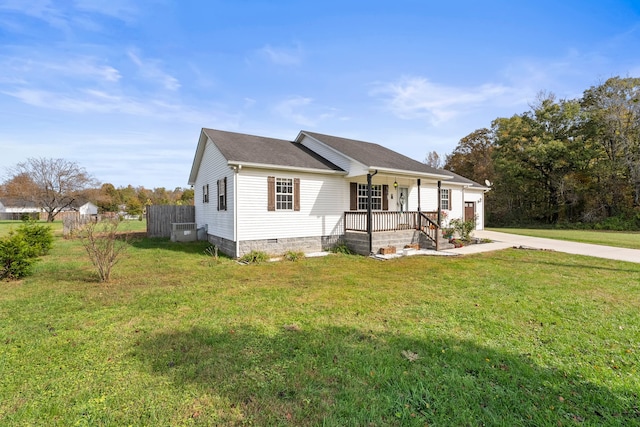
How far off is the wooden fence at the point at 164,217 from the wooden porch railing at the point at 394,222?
970 centimetres

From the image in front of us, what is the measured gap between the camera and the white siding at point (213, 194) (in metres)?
10.2

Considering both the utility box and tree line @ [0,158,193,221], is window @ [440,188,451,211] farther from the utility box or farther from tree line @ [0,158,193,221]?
tree line @ [0,158,193,221]

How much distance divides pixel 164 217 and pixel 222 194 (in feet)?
22.5

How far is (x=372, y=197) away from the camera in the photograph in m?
12.8

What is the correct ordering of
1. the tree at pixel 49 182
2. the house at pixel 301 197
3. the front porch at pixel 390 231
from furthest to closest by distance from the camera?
1. the tree at pixel 49 182
2. the front porch at pixel 390 231
3. the house at pixel 301 197

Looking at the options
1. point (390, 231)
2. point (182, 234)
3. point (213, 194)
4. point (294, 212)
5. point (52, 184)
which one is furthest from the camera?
point (52, 184)

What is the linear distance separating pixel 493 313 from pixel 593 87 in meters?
34.3

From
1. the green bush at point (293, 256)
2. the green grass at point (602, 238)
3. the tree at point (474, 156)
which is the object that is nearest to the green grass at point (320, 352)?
the green bush at point (293, 256)

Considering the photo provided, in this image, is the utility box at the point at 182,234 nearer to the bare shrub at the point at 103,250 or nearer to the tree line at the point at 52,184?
the bare shrub at the point at 103,250

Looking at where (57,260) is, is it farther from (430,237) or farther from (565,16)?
(565,16)

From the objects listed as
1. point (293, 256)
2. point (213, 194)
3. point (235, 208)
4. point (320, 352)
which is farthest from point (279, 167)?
point (320, 352)

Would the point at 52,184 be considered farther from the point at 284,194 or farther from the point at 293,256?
the point at 293,256

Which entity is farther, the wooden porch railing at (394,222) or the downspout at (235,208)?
the wooden porch railing at (394,222)

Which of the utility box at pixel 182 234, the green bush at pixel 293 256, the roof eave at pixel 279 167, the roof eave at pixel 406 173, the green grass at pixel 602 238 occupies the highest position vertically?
the roof eave at pixel 279 167
